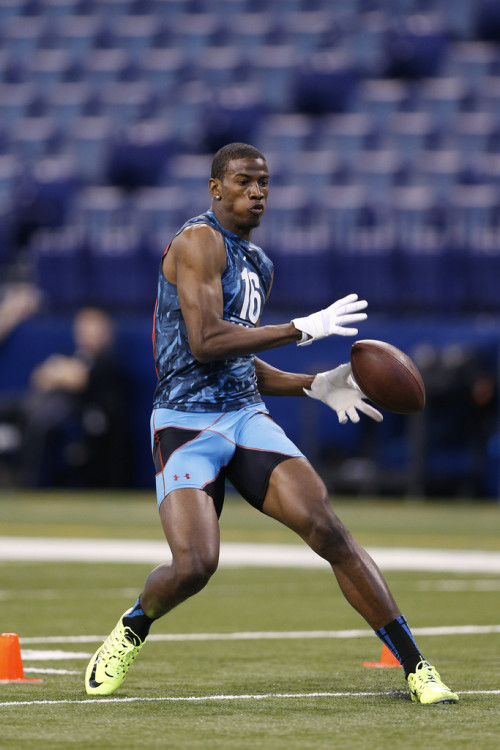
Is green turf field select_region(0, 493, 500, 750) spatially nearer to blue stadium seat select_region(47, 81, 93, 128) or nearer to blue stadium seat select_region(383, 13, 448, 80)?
blue stadium seat select_region(383, 13, 448, 80)

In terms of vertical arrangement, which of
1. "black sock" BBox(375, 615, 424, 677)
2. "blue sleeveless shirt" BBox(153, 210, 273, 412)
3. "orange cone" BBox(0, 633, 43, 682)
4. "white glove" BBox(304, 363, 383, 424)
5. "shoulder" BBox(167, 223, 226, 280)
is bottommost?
"orange cone" BBox(0, 633, 43, 682)

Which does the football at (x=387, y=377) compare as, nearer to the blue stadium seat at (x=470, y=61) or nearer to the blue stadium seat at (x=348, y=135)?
the blue stadium seat at (x=348, y=135)

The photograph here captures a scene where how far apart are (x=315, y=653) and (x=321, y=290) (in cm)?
1166

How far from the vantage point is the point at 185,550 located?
5.27m

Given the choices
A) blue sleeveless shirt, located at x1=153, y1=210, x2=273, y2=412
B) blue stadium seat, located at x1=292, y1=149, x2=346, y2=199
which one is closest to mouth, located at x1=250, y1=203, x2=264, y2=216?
blue sleeveless shirt, located at x1=153, y1=210, x2=273, y2=412

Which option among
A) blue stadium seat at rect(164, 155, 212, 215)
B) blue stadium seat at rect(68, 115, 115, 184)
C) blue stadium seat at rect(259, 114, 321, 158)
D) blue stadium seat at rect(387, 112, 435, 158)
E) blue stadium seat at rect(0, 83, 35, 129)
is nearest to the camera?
blue stadium seat at rect(387, 112, 435, 158)

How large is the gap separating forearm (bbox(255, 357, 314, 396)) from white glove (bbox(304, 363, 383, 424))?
4 centimetres

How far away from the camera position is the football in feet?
18.7

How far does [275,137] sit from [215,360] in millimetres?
16946

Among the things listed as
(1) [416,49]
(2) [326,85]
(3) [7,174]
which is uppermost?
(1) [416,49]

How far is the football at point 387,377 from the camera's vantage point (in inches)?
225

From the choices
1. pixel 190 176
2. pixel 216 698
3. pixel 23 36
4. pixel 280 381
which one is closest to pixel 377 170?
pixel 190 176

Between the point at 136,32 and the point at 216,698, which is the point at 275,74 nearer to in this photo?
the point at 136,32

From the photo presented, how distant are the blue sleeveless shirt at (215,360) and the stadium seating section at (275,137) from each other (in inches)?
485
